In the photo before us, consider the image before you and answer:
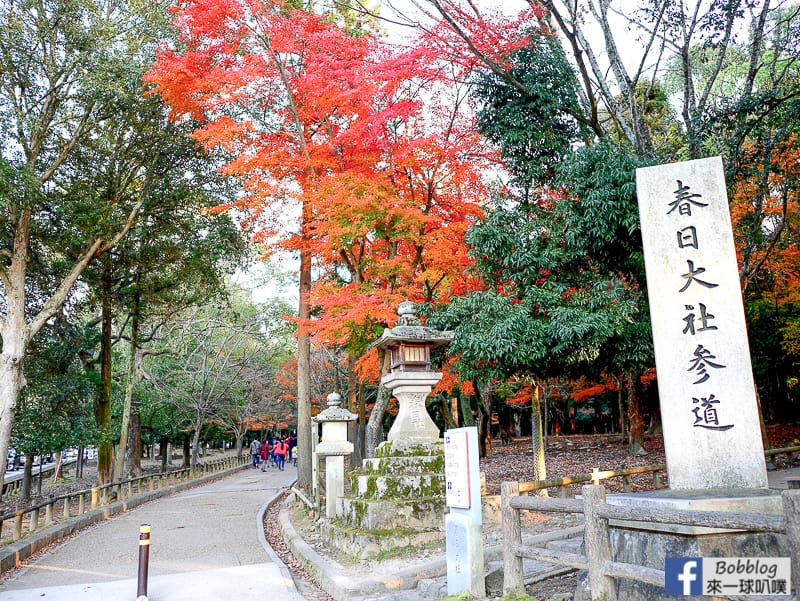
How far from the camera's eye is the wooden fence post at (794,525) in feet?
11.0

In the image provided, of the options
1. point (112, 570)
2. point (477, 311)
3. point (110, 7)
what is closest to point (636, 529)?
point (477, 311)

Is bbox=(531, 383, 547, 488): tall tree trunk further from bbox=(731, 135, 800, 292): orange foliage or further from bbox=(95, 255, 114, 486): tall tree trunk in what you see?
bbox=(95, 255, 114, 486): tall tree trunk

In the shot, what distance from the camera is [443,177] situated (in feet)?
45.6

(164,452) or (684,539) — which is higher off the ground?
(684,539)

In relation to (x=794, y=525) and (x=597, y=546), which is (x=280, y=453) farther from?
(x=794, y=525)

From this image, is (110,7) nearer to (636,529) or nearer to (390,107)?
(390,107)

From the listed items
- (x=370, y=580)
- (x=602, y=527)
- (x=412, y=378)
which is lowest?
(x=370, y=580)

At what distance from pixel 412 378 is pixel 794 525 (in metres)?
6.80

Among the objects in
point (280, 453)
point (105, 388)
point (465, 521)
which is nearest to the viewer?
point (465, 521)

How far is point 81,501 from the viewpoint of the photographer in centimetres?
1537

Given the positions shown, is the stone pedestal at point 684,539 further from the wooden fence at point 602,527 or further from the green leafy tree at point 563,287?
the green leafy tree at point 563,287

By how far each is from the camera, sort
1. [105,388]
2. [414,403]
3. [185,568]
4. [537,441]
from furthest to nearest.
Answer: [105,388] < [537,441] < [414,403] < [185,568]

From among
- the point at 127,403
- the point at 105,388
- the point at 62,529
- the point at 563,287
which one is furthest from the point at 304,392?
the point at 563,287

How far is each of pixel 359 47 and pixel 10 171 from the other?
8.42 m
